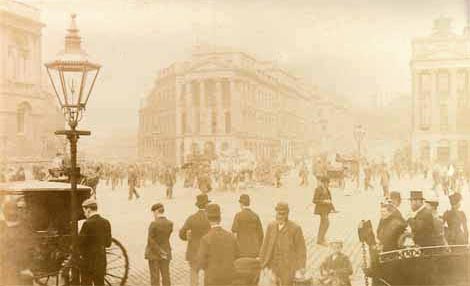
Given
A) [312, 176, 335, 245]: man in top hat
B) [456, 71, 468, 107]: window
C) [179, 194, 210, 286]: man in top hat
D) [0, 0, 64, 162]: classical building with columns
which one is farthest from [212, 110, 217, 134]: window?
[456, 71, 468, 107]: window

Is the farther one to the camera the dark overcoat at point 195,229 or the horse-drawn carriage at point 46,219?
the dark overcoat at point 195,229

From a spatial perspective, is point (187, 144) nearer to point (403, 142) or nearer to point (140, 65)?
point (140, 65)

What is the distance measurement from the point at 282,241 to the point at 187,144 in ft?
11.8

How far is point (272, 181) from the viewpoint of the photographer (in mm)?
9438

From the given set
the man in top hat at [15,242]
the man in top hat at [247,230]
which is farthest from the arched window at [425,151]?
the man in top hat at [15,242]

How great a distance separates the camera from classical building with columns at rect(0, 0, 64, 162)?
856cm

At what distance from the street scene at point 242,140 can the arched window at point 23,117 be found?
5 cm

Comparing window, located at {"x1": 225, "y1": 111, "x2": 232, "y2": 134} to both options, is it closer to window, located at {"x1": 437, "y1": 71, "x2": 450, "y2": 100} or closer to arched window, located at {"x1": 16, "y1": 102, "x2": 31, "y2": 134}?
arched window, located at {"x1": 16, "y1": 102, "x2": 31, "y2": 134}

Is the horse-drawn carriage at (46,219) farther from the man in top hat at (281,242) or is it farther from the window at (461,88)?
the window at (461,88)

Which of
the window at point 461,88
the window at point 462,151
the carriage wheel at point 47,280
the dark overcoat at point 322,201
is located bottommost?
the carriage wheel at point 47,280

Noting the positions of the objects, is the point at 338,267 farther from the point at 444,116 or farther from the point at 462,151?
the point at 444,116

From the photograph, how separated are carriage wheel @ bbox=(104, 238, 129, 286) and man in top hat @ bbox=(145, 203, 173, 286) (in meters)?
0.31

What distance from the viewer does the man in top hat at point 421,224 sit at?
22.7ft

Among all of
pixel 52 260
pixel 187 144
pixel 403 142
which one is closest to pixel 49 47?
pixel 187 144
